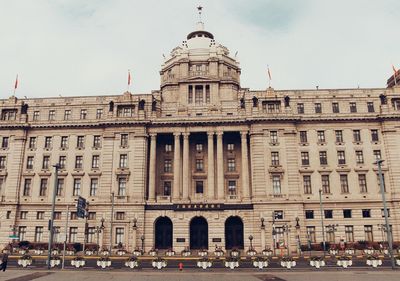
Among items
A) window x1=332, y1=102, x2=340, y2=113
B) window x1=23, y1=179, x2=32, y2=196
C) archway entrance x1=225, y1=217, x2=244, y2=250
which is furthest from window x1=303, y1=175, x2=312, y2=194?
window x1=23, y1=179, x2=32, y2=196

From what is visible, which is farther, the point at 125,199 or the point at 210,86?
the point at 210,86

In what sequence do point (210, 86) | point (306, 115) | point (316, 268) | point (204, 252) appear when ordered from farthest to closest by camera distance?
point (210, 86) < point (306, 115) < point (204, 252) < point (316, 268)

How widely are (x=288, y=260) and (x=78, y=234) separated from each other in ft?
126

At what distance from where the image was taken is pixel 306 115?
63406mm

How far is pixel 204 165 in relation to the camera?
6588cm

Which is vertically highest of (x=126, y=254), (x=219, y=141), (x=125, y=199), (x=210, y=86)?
(x=210, y=86)

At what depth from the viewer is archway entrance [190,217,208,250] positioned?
6031 cm

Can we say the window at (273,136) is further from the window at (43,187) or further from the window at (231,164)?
the window at (43,187)

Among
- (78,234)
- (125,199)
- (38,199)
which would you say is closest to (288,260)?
(125,199)

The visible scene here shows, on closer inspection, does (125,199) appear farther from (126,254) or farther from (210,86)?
(210,86)

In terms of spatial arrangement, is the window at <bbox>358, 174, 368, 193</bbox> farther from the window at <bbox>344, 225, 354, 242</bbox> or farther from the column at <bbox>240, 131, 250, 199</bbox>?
the column at <bbox>240, 131, 250, 199</bbox>

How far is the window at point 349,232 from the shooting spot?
58.2m

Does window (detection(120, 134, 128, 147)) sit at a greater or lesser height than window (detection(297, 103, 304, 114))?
lesser

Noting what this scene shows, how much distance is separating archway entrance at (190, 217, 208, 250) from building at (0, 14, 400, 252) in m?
0.24
